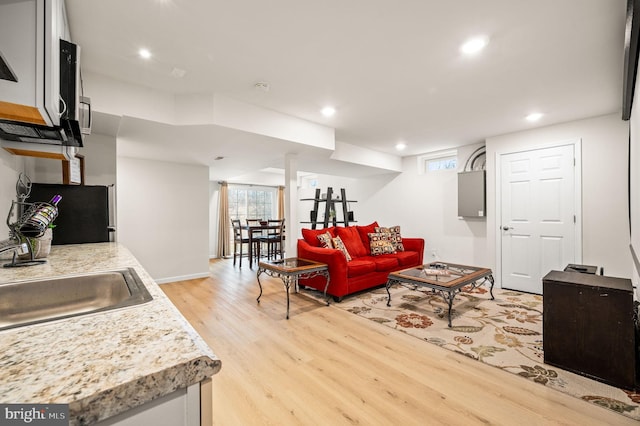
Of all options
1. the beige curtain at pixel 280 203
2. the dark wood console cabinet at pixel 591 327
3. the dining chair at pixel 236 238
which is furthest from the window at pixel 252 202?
the dark wood console cabinet at pixel 591 327

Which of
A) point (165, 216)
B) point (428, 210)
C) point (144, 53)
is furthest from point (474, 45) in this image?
point (165, 216)

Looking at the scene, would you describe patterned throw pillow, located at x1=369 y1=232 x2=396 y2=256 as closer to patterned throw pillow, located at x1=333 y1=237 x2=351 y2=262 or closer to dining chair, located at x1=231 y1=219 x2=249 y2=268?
patterned throw pillow, located at x1=333 y1=237 x2=351 y2=262

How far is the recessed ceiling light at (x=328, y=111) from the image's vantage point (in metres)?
3.41

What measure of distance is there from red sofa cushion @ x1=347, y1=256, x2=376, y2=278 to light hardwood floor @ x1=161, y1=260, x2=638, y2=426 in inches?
30.6

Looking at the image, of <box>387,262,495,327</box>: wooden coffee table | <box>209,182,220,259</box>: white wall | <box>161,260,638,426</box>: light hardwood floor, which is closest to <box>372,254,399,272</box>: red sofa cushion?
<box>387,262,495,327</box>: wooden coffee table

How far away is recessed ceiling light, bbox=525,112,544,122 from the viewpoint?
3605 mm

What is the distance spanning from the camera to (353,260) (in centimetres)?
427

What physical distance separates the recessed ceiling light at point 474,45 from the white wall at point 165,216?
4563mm

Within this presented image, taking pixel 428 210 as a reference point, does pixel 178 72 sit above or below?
above

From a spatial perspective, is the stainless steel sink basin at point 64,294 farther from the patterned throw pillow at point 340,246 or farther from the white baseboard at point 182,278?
the white baseboard at point 182,278

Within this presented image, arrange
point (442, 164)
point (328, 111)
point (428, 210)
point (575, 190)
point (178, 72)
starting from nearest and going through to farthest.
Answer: point (178, 72)
point (328, 111)
point (575, 190)
point (442, 164)
point (428, 210)

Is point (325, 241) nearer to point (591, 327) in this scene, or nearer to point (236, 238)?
point (591, 327)

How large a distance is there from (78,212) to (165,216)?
7.69ft

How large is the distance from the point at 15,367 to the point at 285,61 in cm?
243
